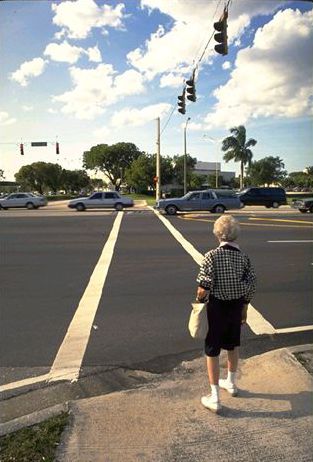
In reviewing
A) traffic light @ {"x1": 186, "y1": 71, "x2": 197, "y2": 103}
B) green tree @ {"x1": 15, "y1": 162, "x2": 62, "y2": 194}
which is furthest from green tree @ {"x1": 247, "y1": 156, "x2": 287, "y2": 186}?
traffic light @ {"x1": 186, "y1": 71, "x2": 197, "y2": 103}

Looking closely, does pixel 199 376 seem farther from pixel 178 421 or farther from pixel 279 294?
pixel 279 294

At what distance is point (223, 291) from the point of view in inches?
162

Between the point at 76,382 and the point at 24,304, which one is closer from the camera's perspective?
the point at 76,382

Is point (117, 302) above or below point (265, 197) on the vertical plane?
above

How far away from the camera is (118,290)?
8.53m

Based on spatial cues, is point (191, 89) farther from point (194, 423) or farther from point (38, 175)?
point (38, 175)

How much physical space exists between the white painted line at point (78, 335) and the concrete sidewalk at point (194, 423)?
3.03 ft

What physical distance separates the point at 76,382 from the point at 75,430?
1165 millimetres

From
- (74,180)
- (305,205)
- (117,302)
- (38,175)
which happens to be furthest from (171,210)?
(74,180)

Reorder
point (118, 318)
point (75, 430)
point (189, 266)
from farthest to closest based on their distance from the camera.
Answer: point (189, 266)
point (118, 318)
point (75, 430)

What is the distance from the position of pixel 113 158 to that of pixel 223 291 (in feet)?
353

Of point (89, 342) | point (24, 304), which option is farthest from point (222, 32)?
point (89, 342)

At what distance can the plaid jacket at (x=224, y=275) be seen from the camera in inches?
161

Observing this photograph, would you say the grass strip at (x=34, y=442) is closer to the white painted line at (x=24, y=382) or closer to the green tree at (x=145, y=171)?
the white painted line at (x=24, y=382)
